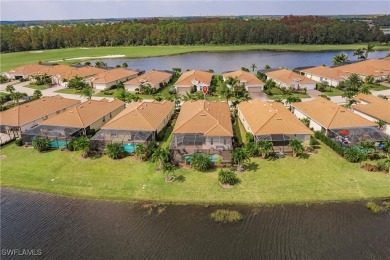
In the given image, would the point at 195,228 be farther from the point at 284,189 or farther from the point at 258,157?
the point at 258,157

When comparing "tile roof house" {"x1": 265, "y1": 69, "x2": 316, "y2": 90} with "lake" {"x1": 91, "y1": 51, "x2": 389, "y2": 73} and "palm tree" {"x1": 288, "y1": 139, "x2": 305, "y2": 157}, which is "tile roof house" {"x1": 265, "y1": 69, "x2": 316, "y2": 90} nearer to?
"lake" {"x1": 91, "y1": 51, "x2": 389, "y2": 73}

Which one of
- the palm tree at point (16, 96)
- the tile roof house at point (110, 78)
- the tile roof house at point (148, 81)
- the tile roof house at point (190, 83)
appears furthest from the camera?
the tile roof house at point (110, 78)

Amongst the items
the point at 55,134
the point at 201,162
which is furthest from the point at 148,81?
the point at 201,162

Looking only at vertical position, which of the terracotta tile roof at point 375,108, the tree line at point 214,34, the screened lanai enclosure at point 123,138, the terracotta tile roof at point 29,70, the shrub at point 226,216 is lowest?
the shrub at point 226,216

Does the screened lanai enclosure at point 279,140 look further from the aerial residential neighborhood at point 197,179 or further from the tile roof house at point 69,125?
the tile roof house at point 69,125

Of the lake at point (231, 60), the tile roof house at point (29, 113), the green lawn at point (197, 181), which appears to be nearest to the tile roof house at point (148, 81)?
the tile roof house at point (29, 113)

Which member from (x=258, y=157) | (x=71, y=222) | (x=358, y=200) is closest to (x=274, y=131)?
(x=258, y=157)

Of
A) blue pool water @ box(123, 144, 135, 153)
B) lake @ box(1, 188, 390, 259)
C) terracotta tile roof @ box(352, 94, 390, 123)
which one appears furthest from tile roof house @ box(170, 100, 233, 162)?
terracotta tile roof @ box(352, 94, 390, 123)

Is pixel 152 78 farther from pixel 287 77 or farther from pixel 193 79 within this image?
pixel 287 77
